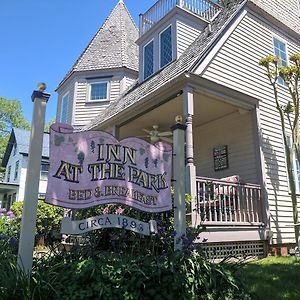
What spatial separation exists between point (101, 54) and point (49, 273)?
15.8 meters

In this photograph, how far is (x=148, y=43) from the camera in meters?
12.2

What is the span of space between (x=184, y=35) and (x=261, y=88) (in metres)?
3.30

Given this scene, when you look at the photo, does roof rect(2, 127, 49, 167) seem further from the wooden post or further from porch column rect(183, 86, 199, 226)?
the wooden post

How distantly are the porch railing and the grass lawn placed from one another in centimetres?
137

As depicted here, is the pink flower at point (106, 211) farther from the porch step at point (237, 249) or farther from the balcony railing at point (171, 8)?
the balcony railing at point (171, 8)

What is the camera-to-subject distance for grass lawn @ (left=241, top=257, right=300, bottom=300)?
409cm

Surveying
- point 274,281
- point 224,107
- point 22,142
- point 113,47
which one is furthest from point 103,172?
point 22,142

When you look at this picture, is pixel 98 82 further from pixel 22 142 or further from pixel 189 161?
pixel 22 142

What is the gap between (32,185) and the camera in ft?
11.5

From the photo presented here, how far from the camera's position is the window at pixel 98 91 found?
657 inches

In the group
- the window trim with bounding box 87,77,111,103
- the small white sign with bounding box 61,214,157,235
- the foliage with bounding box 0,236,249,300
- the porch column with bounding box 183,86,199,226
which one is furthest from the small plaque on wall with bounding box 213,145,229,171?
the window trim with bounding box 87,77,111,103

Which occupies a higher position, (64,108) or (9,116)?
(9,116)

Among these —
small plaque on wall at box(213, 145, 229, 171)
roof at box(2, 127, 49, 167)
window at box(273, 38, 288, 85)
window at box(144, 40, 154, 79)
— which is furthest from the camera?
roof at box(2, 127, 49, 167)

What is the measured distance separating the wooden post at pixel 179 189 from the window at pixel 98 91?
12478 millimetres
